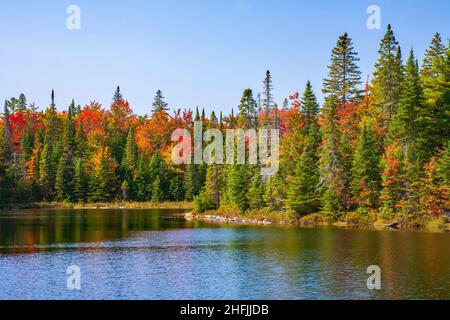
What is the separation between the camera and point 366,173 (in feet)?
228

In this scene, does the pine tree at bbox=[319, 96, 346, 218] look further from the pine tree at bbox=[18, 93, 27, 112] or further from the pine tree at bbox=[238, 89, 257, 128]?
the pine tree at bbox=[18, 93, 27, 112]

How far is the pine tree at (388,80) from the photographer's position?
82.2 metres

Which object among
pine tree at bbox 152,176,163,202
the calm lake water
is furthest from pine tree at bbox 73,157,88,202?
the calm lake water

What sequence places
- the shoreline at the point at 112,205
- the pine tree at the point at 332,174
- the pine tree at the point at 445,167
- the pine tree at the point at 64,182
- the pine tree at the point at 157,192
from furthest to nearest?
the pine tree at the point at 64,182 → the pine tree at the point at 157,192 → the shoreline at the point at 112,205 → the pine tree at the point at 332,174 → the pine tree at the point at 445,167

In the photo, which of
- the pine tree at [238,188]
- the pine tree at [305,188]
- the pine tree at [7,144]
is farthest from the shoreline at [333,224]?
the pine tree at [7,144]

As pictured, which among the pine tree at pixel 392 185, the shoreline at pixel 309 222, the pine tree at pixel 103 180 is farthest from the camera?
the pine tree at pixel 103 180

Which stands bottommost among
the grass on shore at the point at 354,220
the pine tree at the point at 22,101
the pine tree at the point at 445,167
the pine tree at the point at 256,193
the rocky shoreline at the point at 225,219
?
the rocky shoreline at the point at 225,219

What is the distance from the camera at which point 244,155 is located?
90000 millimetres

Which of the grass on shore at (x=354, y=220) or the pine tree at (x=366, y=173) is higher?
the pine tree at (x=366, y=173)

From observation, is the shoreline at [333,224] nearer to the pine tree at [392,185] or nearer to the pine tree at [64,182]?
the pine tree at [392,185]

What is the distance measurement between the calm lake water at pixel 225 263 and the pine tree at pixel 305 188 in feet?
30.3

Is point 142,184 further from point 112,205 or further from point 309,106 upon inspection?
point 309,106

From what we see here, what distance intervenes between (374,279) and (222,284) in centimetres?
895
